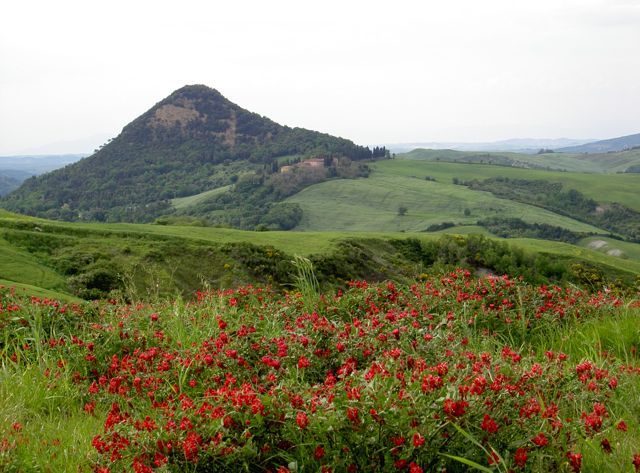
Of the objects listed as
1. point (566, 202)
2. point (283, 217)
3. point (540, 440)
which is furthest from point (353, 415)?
point (566, 202)

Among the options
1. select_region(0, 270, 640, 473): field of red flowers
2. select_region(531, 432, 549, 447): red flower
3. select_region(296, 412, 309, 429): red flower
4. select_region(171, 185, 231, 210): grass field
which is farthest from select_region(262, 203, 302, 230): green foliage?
select_region(531, 432, 549, 447): red flower

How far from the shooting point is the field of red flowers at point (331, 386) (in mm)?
3182

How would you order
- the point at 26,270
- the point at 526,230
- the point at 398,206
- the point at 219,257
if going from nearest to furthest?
the point at 26,270
the point at 219,257
the point at 526,230
the point at 398,206

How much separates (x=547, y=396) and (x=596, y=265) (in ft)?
154

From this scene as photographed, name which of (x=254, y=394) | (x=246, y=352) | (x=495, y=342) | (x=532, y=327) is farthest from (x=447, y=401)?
(x=532, y=327)

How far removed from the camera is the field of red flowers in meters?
3.18

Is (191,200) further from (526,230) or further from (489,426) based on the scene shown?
(489,426)

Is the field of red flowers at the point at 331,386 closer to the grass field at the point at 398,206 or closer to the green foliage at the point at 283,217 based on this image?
the grass field at the point at 398,206

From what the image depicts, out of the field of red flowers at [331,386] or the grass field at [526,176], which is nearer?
the field of red flowers at [331,386]

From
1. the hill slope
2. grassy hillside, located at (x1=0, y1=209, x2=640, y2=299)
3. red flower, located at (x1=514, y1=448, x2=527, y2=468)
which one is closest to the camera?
red flower, located at (x1=514, y1=448, x2=527, y2=468)

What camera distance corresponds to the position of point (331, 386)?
3.77 meters

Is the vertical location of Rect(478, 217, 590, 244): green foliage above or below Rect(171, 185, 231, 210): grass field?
below

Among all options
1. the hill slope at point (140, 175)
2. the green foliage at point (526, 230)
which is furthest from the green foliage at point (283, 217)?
the hill slope at point (140, 175)

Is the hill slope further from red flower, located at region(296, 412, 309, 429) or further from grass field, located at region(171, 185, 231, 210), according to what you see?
red flower, located at region(296, 412, 309, 429)
